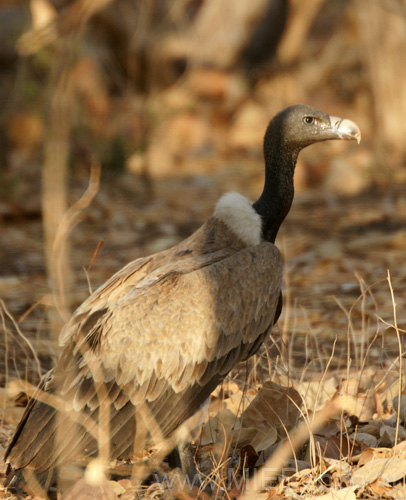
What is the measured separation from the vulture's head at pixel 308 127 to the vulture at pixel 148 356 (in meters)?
0.67

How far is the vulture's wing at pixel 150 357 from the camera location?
3.39 m

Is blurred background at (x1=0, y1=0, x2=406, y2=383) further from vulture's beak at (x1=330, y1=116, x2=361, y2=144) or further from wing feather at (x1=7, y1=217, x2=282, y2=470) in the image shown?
vulture's beak at (x1=330, y1=116, x2=361, y2=144)

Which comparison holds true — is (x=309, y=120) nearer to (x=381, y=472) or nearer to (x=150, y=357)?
(x=150, y=357)

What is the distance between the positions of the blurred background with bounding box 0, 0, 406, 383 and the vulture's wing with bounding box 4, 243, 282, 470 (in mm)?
538

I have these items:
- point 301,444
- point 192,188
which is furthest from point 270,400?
point 192,188

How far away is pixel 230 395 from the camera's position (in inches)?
165

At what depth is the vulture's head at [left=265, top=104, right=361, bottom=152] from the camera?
13.5ft

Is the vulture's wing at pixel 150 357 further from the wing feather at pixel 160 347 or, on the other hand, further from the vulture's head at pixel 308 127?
the vulture's head at pixel 308 127

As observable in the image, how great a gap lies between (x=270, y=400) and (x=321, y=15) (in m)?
15.8

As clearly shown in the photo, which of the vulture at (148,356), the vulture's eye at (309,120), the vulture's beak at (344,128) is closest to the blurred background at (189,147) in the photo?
the vulture at (148,356)

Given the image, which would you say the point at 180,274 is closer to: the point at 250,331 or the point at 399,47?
the point at 250,331

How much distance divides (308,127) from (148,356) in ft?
4.91

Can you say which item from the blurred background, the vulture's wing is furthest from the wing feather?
the blurred background

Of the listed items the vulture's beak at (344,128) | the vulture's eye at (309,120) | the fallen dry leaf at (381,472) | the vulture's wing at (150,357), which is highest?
the vulture's eye at (309,120)
